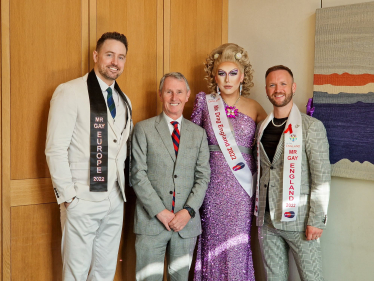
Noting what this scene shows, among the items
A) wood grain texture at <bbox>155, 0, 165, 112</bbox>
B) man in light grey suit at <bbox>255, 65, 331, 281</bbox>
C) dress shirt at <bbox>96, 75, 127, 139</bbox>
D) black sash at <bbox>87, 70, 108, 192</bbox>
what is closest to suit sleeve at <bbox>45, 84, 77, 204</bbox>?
black sash at <bbox>87, 70, 108, 192</bbox>

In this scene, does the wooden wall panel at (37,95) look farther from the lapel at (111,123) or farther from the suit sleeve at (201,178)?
the suit sleeve at (201,178)

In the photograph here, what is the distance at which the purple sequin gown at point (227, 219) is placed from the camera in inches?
97.0

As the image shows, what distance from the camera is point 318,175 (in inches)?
86.4

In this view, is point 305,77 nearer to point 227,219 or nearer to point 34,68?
point 227,219

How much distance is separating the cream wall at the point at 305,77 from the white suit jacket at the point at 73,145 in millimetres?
1364

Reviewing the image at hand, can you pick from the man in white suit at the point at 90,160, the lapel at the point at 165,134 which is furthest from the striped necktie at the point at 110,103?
the lapel at the point at 165,134

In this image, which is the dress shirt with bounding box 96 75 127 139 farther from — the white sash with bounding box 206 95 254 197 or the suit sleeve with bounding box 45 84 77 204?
the white sash with bounding box 206 95 254 197

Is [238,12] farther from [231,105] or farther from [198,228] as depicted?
[198,228]

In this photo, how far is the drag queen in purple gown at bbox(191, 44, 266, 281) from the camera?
247 centimetres

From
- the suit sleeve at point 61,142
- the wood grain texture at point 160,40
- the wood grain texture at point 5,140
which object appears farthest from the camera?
the wood grain texture at point 160,40

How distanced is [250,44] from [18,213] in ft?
6.99

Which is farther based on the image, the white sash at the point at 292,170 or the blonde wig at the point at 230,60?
the blonde wig at the point at 230,60

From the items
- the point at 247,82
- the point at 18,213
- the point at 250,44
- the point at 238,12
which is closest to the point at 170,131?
the point at 247,82

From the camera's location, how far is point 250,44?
312 cm
